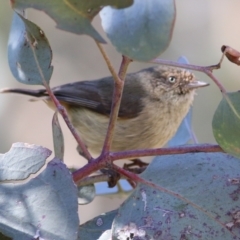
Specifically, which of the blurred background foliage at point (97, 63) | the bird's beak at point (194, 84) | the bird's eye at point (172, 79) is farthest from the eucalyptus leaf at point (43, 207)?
the blurred background foliage at point (97, 63)

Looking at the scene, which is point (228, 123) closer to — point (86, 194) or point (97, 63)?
point (86, 194)

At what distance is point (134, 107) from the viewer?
12.1 feet

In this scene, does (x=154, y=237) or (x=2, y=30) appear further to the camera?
(x=2, y=30)

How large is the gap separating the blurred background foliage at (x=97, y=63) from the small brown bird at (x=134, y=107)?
135 cm

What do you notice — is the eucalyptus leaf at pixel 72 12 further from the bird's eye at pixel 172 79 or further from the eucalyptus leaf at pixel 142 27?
the bird's eye at pixel 172 79

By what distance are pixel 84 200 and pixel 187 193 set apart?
1.41 ft

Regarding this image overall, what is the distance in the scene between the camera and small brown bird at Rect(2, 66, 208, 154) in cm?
351

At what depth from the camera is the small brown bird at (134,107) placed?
3.51 m

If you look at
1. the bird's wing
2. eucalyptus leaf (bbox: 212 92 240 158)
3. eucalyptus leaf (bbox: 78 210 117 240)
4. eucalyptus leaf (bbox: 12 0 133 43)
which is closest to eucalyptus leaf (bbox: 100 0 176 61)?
eucalyptus leaf (bbox: 12 0 133 43)

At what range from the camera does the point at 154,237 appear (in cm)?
120

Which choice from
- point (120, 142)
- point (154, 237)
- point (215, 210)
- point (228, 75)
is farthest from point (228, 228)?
point (228, 75)

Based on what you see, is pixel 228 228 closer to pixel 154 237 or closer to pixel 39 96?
pixel 154 237

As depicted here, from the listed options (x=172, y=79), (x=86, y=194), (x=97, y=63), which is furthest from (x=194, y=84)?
(x=97, y=63)

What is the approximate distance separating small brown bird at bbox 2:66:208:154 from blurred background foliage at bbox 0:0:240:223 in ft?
4.44
